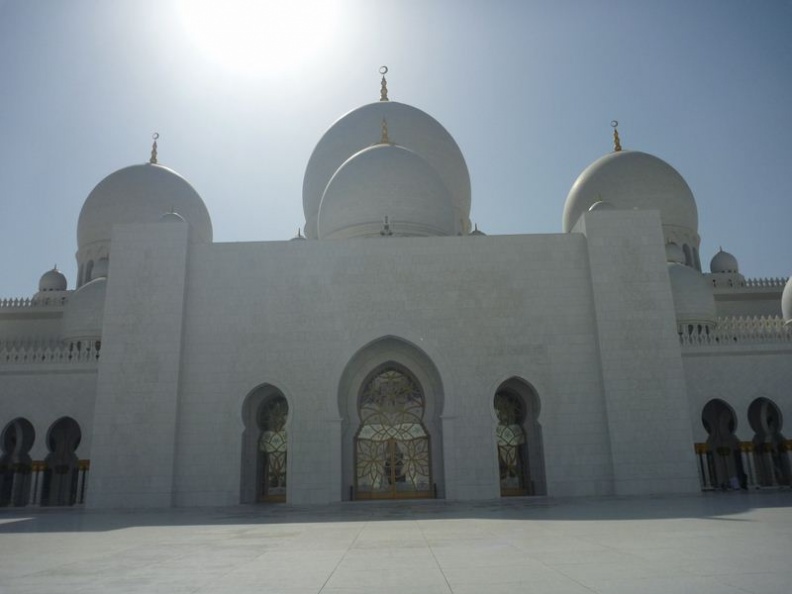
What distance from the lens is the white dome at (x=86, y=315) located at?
1616cm

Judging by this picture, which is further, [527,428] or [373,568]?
[527,428]

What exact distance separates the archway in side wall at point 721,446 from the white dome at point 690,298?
7.55 feet

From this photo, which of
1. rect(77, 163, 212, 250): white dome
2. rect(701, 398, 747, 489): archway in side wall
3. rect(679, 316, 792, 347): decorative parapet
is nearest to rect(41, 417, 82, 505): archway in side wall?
rect(77, 163, 212, 250): white dome

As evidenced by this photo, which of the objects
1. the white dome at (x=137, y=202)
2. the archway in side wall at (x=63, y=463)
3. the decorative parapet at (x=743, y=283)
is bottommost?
the archway in side wall at (x=63, y=463)

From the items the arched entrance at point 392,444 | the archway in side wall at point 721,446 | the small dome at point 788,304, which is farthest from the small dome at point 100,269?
the small dome at point 788,304

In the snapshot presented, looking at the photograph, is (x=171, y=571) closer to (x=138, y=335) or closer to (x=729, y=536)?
(x=729, y=536)

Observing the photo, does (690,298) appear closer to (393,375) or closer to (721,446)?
(721,446)

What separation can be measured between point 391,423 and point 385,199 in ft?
17.3

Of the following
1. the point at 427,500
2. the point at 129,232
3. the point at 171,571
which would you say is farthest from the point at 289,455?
the point at 171,571

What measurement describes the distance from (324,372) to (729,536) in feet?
26.4

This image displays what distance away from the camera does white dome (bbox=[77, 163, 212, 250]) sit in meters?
19.4

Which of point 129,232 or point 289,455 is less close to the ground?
point 129,232

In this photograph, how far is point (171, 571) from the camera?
3.79 meters

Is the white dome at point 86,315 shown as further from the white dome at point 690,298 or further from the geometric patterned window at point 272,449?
the white dome at point 690,298
